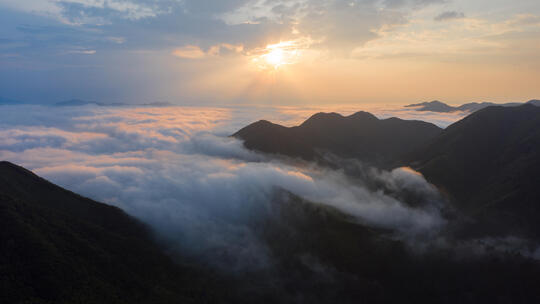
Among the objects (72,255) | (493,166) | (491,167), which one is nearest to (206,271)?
(72,255)

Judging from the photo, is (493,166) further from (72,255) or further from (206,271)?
(72,255)

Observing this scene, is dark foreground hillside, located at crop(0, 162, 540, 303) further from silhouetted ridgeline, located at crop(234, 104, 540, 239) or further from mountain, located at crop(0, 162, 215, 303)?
silhouetted ridgeline, located at crop(234, 104, 540, 239)

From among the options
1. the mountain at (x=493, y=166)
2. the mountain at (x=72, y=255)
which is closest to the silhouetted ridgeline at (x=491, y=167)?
the mountain at (x=493, y=166)

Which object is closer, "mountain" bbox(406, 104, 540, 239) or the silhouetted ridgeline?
the silhouetted ridgeline

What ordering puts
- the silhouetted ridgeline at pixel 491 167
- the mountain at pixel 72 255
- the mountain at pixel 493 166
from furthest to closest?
1. the mountain at pixel 493 166
2. the silhouetted ridgeline at pixel 491 167
3. the mountain at pixel 72 255

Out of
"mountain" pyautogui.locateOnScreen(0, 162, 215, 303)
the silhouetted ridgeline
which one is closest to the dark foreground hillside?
"mountain" pyautogui.locateOnScreen(0, 162, 215, 303)

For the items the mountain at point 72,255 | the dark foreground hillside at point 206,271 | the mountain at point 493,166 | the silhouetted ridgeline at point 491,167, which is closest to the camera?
the mountain at point 72,255

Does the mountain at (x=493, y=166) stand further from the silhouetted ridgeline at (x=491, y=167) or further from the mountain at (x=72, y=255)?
the mountain at (x=72, y=255)
